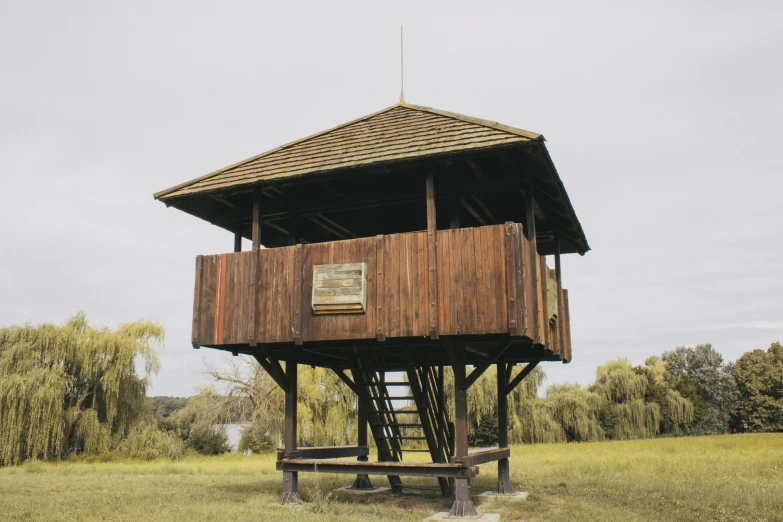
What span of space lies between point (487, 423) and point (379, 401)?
23.8 metres

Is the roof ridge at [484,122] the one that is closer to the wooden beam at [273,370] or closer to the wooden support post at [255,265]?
the wooden support post at [255,265]

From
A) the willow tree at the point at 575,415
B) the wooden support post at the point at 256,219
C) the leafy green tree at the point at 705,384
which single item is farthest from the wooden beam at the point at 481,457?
the leafy green tree at the point at 705,384

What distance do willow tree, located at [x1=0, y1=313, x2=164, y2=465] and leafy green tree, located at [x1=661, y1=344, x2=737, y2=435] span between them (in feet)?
120

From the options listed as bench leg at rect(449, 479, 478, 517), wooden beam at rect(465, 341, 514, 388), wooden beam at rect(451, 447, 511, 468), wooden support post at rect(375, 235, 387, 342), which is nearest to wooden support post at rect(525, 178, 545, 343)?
wooden beam at rect(465, 341, 514, 388)

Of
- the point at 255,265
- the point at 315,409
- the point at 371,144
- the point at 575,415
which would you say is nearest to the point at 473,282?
the point at 371,144

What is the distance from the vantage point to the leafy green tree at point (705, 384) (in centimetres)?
4846

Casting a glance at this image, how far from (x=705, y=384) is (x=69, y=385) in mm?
46596

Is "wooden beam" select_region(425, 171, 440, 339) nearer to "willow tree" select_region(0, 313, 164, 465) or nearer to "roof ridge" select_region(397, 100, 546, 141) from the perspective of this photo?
"roof ridge" select_region(397, 100, 546, 141)

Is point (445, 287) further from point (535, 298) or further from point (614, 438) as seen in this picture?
point (614, 438)

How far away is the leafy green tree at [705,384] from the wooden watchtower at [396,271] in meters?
38.4

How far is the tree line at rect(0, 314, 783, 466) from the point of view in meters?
24.3

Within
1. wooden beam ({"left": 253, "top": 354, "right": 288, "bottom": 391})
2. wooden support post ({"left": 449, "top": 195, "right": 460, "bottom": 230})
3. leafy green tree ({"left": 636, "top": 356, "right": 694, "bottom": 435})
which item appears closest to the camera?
wooden support post ({"left": 449, "top": 195, "right": 460, "bottom": 230})

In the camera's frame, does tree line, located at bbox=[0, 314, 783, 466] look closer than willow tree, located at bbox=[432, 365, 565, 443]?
Yes

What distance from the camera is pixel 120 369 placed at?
86.8 feet
